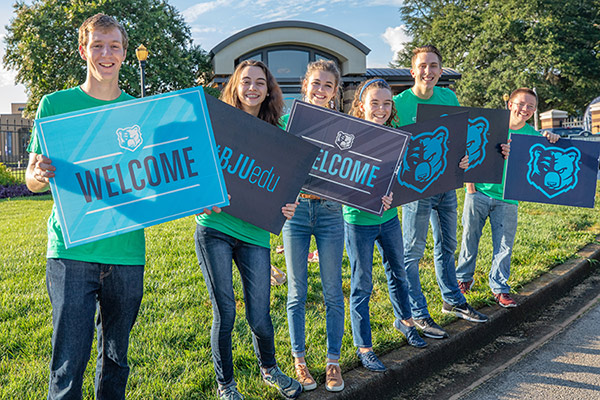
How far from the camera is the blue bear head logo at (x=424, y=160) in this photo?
3.49m

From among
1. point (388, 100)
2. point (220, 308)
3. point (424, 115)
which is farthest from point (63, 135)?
point (424, 115)

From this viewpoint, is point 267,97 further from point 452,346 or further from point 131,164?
point 452,346

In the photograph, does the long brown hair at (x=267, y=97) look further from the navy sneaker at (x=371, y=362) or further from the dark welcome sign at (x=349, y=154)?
the navy sneaker at (x=371, y=362)

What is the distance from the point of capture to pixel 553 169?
4.43 m

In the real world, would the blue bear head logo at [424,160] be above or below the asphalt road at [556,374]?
above

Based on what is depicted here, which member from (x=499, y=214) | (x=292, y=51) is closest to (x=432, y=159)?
(x=499, y=214)

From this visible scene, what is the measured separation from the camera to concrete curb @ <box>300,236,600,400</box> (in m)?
2.96

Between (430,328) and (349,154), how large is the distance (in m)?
1.66

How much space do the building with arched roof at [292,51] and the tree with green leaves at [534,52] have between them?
57.4 feet

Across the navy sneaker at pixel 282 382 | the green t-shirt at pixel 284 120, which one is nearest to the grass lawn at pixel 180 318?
the navy sneaker at pixel 282 382

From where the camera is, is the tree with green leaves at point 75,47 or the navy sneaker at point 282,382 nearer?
the navy sneaker at point 282,382

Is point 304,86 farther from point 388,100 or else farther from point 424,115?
point 424,115

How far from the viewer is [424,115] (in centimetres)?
366

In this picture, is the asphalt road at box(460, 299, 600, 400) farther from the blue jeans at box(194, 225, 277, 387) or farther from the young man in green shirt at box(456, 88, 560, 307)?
the blue jeans at box(194, 225, 277, 387)
